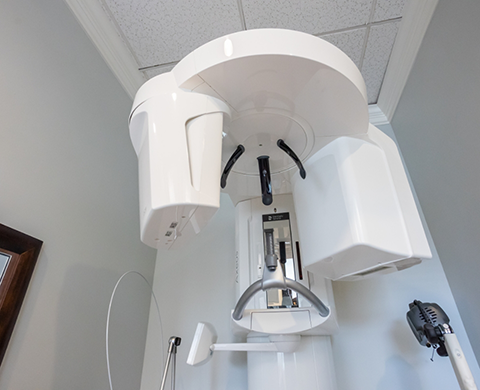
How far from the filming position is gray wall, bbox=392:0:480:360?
31.8 inches

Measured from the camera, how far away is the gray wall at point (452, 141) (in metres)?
0.81

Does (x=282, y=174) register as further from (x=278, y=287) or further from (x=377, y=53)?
(x=377, y=53)

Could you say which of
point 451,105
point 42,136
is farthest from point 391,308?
point 42,136

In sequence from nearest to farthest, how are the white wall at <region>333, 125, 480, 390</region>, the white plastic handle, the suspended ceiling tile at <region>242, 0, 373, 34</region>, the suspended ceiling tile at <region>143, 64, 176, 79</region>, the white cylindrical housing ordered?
1. the white plastic handle
2. the white cylindrical housing
3. the white wall at <region>333, 125, 480, 390</region>
4. the suspended ceiling tile at <region>242, 0, 373, 34</region>
5. the suspended ceiling tile at <region>143, 64, 176, 79</region>

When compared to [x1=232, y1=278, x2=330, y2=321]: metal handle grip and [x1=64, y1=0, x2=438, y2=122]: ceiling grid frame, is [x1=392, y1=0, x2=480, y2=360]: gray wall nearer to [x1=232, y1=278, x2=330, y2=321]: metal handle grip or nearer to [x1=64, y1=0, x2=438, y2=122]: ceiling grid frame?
[x1=64, y1=0, x2=438, y2=122]: ceiling grid frame

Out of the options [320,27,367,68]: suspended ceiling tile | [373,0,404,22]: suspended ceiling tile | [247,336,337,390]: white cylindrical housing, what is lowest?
[247,336,337,390]: white cylindrical housing

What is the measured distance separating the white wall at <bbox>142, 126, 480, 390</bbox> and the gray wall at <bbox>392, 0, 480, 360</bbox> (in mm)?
120

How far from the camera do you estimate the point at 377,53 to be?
1.21 meters

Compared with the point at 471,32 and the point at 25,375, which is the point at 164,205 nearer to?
the point at 25,375

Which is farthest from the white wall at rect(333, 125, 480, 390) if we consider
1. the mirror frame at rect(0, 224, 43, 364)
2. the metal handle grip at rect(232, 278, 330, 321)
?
the mirror frame at rect(0, 224, 43, 364)

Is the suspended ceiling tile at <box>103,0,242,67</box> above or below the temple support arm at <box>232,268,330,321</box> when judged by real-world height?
above

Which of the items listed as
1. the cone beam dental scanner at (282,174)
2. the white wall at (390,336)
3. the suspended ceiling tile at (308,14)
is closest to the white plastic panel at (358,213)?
the cone beam dental scanner at (282,174)

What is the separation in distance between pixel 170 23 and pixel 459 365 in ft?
4.79

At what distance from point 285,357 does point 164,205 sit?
1.96 ft
